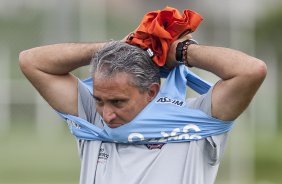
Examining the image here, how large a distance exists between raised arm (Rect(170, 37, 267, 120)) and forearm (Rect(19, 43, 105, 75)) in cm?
52

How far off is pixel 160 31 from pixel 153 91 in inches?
10.6

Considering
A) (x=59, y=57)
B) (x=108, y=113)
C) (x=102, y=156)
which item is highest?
(x=59, y=57)

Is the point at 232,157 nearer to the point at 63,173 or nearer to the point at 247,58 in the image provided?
the point at 63,173

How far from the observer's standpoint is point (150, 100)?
448 cm

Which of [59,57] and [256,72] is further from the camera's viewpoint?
[59,57]

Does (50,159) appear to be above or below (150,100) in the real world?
below

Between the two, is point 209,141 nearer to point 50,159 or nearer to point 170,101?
point 170,101

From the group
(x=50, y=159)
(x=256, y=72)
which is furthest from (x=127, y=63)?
(x=50, y=159)

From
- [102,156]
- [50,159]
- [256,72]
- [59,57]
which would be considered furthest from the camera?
[50,159]

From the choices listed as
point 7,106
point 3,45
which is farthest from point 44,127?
point 3,45

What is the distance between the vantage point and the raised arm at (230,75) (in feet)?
14.1

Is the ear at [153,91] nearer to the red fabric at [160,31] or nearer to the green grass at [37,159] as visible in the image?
the red fabric at [160,31]

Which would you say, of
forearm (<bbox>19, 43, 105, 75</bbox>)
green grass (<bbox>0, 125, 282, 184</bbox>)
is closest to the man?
A: forearm (<bbox>19, 43, 105, 75</bbox>)

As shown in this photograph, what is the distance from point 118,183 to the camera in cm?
441
